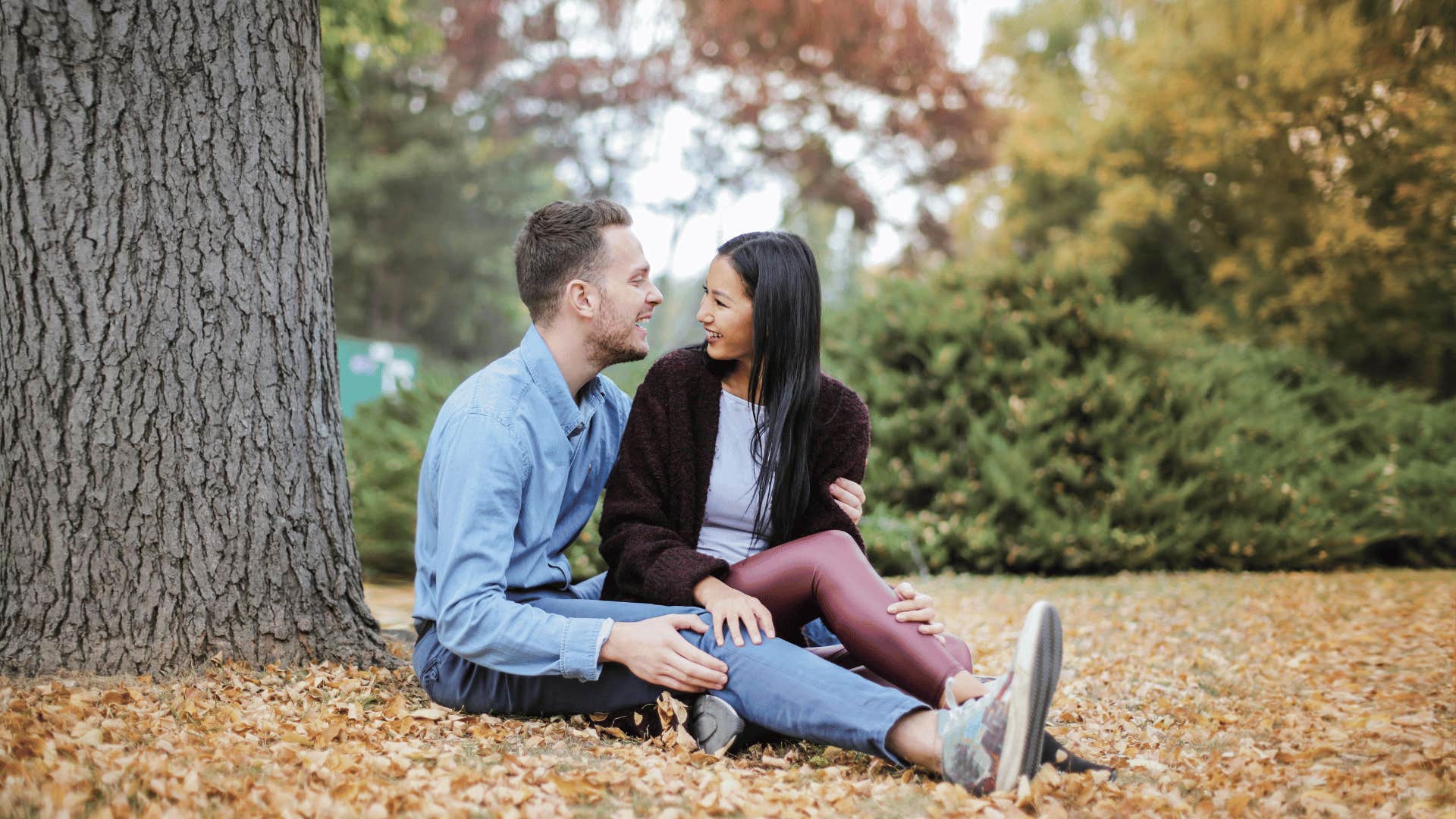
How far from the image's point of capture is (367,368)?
11.3m

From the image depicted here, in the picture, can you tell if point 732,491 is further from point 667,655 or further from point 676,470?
point 667,655

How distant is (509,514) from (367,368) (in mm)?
9373

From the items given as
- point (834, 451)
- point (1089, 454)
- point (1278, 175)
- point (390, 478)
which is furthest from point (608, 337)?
point (1278, 175)

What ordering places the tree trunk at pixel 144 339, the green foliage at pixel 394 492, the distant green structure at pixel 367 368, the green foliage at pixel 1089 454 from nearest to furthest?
the tree trunk at pixel 144 339
the green foliage at pixel 394 492
the green foliage at pixel 1089 454
the distant green structure at pixel 367 368

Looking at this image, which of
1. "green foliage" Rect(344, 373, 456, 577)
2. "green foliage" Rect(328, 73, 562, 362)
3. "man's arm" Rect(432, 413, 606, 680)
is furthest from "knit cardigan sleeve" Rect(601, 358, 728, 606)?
"green foliage" Rect(328, 73, 562, 362)

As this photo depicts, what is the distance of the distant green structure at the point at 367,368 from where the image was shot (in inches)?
438

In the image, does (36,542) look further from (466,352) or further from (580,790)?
(466,352)

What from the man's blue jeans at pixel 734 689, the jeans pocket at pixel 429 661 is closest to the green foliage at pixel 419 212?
the jeans pocket at pixel 429 661

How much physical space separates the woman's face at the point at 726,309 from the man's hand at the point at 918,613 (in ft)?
2.70

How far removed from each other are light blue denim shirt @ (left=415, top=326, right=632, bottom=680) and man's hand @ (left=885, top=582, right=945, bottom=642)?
71 centimetres

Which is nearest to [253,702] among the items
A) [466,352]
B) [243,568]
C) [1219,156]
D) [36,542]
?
[243,568]

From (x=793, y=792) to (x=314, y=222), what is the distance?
214 cm

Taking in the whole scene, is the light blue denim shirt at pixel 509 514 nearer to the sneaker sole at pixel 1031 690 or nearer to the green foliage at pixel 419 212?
the sneaker sole at pixel 1031 690

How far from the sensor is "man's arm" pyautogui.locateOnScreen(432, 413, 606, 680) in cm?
249
